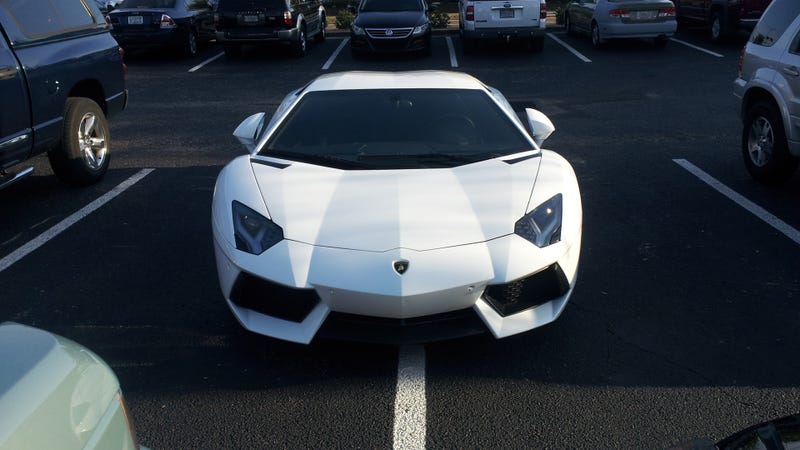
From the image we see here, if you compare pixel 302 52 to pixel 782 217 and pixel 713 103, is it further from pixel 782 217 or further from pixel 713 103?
pixel 782 217

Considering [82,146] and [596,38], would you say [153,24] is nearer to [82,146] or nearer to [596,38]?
[596,38]

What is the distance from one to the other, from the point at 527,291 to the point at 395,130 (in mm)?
1663

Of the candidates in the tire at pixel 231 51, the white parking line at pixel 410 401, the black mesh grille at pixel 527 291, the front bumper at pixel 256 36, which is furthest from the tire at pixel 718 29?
the white parking line at pixel 410 401

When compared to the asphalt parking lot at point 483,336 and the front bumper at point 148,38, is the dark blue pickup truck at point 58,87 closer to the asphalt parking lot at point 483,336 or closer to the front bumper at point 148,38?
the asphalt parking lot at point 483,336

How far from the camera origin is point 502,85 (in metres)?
13.9

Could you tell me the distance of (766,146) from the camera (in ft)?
24.6

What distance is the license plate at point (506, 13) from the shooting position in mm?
17250

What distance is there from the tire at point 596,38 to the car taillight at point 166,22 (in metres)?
9.07

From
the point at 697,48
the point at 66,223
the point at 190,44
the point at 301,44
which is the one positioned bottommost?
the point at 697,48

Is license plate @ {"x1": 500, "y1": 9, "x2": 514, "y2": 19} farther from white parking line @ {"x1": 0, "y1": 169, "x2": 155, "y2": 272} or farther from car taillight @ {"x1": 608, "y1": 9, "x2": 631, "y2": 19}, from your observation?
white parking line @ {"x1": 0, "y1": 169, "x2": 155, "y2": 272}

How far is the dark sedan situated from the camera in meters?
17.4

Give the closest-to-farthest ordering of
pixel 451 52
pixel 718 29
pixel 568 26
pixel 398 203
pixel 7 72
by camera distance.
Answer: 1. pixel 398 203
2. pixel 7 72
3. pixel 718 29
4. pixel 451 52
5. pixel 568 26

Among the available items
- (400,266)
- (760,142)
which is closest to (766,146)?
(760,142)

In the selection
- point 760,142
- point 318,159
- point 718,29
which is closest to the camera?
point 318,159
